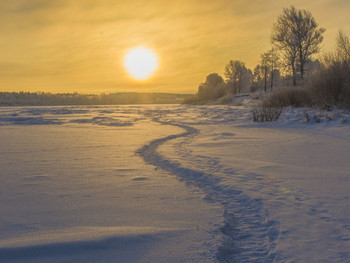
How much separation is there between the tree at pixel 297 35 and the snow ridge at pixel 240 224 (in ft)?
83.6

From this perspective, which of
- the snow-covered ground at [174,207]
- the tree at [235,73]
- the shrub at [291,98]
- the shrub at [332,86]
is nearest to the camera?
the snow-covered ground at [174,207]

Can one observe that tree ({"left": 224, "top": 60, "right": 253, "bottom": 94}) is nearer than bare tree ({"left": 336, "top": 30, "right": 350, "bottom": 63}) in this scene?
No

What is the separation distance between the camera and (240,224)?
81.9 inches

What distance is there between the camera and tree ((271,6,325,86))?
24.8 metres

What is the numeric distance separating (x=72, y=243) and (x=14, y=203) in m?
0.99

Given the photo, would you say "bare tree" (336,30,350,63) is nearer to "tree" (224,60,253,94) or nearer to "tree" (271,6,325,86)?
"tree" (271,6,325,86)

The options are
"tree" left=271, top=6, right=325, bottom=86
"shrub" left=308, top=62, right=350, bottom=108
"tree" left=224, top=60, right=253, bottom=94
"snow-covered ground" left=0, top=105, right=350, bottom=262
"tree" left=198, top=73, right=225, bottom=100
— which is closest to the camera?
"snow-covered ground" left=0, top=105, right=350, bottom=262

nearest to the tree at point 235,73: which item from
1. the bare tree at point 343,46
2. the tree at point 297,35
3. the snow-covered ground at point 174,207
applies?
the tree at point 297,35

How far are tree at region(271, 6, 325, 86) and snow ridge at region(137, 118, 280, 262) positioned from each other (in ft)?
83.6

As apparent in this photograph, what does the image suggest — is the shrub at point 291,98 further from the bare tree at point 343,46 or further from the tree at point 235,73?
the tree at point 235,73

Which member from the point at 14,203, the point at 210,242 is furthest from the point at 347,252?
the point at 14,203

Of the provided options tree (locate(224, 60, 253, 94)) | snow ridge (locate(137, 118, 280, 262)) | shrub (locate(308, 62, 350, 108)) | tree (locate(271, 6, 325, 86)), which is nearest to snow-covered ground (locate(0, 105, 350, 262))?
snow ridge (locate(137, 118, 280, 262))

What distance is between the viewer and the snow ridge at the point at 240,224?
1.67 metres

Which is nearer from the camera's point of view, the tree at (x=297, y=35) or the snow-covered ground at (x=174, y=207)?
the snow-covered ground at (x=174, y=207)
